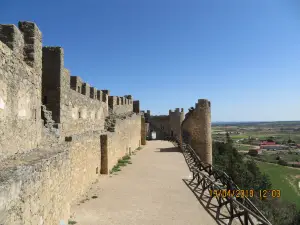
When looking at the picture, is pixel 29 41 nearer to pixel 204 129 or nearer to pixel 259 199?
pixel 204 129

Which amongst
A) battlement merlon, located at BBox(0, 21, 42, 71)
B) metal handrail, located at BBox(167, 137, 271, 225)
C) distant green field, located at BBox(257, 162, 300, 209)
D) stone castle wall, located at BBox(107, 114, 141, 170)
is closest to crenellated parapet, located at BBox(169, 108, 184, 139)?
metal handrail, located at BBox(167, 137, 271, 225)

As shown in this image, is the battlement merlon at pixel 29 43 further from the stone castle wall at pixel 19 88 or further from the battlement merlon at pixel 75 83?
the battlement merlon at pixel 75 83

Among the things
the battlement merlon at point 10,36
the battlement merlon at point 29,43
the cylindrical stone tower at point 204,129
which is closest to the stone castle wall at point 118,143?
the cylindrical stone tower at point 204,129

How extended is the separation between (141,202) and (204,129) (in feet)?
40.5

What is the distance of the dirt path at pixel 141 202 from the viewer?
7.33 meters

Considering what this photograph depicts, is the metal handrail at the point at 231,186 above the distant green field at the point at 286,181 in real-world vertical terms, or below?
above

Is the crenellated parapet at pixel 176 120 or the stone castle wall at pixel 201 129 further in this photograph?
the crenellated parapet at pixel 176 120

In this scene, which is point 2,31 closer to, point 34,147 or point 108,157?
point 34,147

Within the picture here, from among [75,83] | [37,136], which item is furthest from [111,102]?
[37,136]

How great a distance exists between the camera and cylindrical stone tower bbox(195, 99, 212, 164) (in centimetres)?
2003

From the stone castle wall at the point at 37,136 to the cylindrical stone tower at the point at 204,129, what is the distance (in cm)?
1105

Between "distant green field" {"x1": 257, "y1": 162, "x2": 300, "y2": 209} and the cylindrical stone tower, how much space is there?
25556 millimetres

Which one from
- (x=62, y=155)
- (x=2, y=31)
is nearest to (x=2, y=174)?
(x=62, y=155)

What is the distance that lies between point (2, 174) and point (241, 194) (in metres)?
8.66
